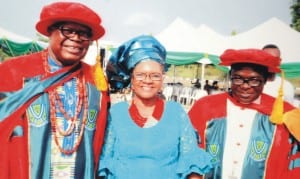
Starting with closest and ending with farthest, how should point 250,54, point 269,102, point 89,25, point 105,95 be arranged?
1. point 89,25
2. point 105,95
3. point 250,54
4. point 269,102

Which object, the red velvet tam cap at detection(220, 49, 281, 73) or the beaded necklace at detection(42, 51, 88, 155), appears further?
the red velvet tam cap at detection(220, 49, 281, 73)

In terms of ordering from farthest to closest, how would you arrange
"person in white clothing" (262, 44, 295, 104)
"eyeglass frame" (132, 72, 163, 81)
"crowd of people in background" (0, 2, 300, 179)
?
"person in white clothing" (262, 44, 295, 104) < "eyeglass frame" (132, 72, 163, 81) < "crowd of people in background" (0, 2, 300, 179)

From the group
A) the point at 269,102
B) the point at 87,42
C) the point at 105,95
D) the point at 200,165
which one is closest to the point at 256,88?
the point at 269,102

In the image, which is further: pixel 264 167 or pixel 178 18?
pixel 178 18

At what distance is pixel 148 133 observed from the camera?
2.47m

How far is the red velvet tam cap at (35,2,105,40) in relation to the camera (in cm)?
241

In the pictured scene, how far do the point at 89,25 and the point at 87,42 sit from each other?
126mm

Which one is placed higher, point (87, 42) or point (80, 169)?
point (87, 42)

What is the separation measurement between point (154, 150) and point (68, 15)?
1.05m

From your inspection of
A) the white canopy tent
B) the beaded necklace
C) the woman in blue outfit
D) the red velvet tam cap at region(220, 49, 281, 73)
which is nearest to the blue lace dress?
the woman in blue outfit

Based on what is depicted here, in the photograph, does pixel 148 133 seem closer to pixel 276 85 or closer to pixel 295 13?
pixel 276 85

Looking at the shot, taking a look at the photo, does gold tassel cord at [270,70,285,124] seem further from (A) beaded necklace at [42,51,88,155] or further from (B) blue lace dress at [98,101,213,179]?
(A) beaded necklace at [42,51,88,155]

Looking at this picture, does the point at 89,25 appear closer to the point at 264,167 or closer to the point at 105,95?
the point at 105,95

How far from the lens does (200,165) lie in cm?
237
